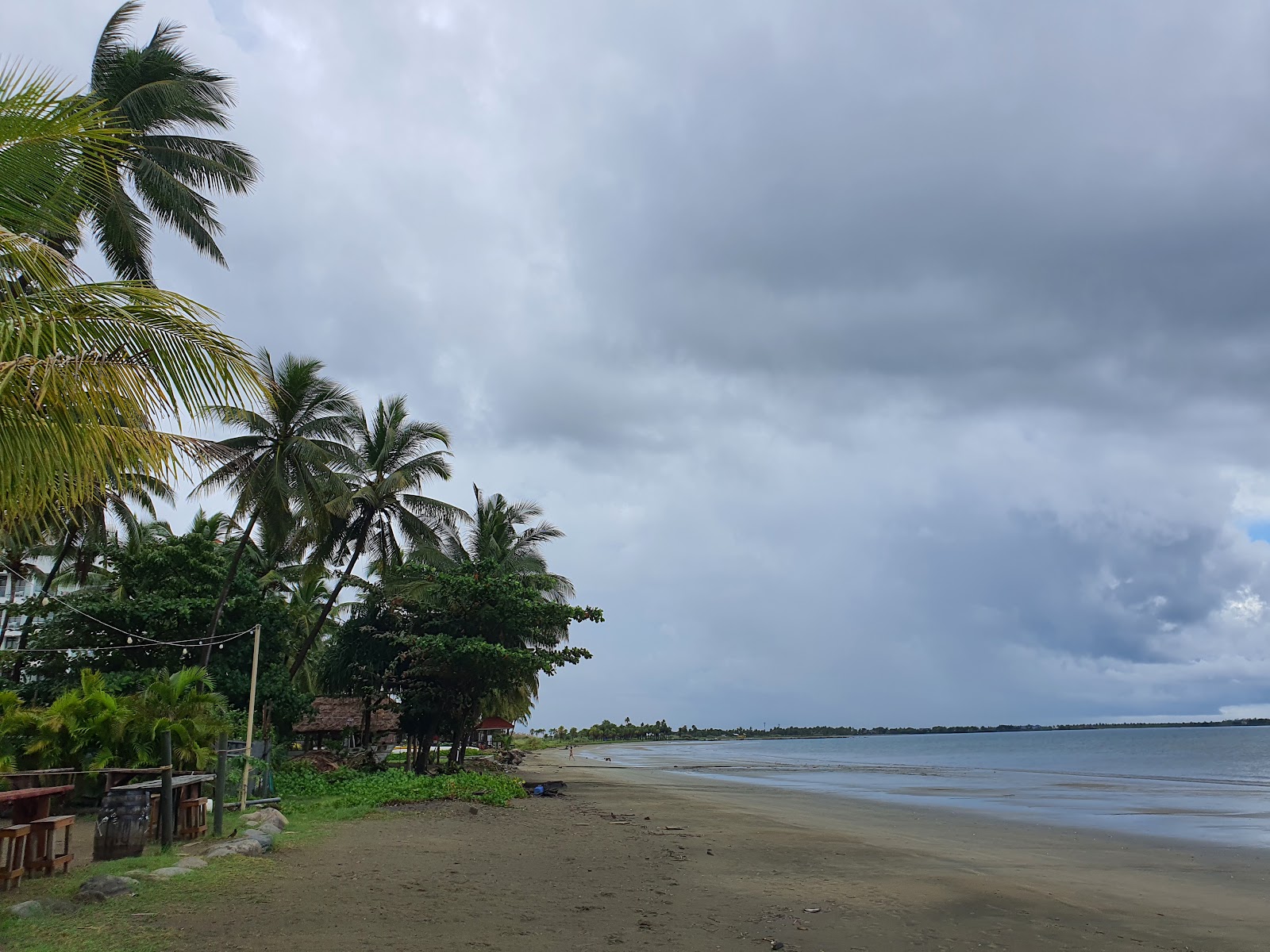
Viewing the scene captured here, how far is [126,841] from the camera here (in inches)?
382

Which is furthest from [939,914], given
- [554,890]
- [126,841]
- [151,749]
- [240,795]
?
[240,795]

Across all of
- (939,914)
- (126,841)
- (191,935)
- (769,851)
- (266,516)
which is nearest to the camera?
(191,935)

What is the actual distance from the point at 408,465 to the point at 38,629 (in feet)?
32.2

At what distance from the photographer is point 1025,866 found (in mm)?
13648

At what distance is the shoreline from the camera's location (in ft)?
31.1

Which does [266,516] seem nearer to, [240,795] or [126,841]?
[240,795]

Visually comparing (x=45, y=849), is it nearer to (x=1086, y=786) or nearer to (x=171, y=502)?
(x=171, y=502)

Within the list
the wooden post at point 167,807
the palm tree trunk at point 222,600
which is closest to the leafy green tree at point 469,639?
the palm tree trunk at point 222,600

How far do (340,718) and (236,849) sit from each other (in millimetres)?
21396

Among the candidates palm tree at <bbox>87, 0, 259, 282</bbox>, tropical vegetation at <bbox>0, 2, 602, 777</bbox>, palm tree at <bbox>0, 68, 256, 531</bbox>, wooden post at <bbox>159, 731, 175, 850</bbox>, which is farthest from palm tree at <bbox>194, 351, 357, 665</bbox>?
palm tree at <bbox>0, 68, 256, 531</bbox>

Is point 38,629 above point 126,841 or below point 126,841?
above

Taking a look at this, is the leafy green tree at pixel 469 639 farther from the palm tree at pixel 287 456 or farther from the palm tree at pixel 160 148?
the palm tree at pixel 160 148

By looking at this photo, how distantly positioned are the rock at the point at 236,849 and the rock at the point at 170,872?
0.91 meters

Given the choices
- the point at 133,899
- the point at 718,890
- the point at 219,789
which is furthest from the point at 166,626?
the point at 718,890
